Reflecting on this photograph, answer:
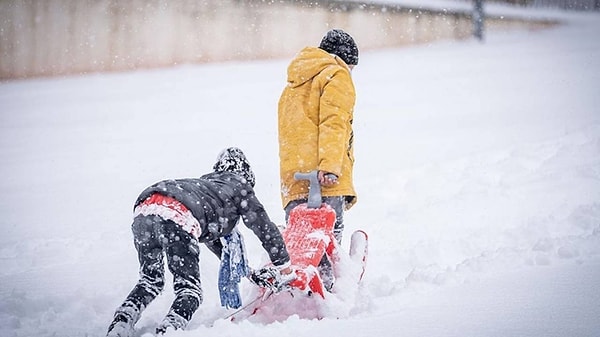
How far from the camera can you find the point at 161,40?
1162cm

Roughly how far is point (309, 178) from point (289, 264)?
611 millimetres

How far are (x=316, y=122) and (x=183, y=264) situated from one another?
4.26 feet

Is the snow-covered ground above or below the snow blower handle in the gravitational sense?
below

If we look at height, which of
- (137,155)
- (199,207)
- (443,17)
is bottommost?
(137,155)

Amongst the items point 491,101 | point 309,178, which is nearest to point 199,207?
point 309,178

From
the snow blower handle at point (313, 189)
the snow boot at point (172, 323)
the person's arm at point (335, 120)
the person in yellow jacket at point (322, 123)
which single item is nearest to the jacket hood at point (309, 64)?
the person in yellow jacket at point (322, 123)

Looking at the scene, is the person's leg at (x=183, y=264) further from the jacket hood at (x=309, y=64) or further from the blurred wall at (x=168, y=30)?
the blurred wall at (x=168, y=30)

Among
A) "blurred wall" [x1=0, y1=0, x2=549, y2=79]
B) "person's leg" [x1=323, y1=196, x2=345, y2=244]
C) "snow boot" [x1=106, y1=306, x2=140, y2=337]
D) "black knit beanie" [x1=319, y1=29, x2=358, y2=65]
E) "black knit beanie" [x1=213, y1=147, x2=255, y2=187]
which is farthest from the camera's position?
"blurred wall" [x1=0, y1=0, x2=549, y2=79]

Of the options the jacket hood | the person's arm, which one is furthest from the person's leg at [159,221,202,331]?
the jacket hood

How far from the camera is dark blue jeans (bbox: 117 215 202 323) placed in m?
3.20

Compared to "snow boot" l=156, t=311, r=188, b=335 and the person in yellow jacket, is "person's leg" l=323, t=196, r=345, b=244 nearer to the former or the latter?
the person in yellow jacket

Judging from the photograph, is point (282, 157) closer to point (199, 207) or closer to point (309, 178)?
point (309, 178)

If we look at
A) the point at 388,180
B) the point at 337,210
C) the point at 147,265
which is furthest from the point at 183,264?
the point at 388,180

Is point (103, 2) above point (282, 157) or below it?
above
